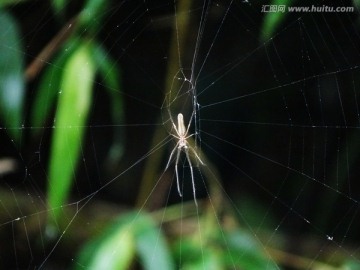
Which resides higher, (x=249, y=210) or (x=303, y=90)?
(x=303, y=90)

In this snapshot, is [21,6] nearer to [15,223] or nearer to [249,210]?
[15,223]

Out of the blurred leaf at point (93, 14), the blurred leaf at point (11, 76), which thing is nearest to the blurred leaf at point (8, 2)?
the blurred leaf at point (11, 76)

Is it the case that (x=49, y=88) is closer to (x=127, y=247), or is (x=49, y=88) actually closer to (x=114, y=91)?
(x=114, y=91)

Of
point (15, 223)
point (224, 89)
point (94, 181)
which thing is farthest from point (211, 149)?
point (15, 223)

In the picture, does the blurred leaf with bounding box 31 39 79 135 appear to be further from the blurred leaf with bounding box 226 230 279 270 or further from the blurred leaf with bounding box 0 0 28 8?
the blurred leaf with bounding box 226 230 279 270

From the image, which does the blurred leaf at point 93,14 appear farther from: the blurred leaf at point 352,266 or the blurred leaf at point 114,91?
the blurred leaf at point 352,266

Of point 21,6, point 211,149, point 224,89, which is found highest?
point 21,6
